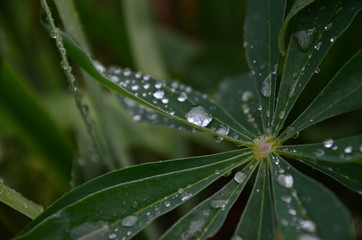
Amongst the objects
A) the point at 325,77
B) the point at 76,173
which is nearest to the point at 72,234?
the point at 76,173

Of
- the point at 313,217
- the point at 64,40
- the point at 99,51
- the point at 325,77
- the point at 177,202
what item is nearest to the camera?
the point at 313,217

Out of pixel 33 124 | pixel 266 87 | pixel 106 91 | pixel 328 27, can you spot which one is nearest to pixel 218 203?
pixel 266 87

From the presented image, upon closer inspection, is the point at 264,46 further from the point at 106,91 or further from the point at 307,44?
the point at 106,91

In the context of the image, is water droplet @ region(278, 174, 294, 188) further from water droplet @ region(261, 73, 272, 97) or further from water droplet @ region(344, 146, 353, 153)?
water droplet @ region(261, 73, 272, 97)

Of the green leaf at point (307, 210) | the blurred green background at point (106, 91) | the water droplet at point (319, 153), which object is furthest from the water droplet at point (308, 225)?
the blurred green background at point (106, 91)

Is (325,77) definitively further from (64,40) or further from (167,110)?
(64,40)

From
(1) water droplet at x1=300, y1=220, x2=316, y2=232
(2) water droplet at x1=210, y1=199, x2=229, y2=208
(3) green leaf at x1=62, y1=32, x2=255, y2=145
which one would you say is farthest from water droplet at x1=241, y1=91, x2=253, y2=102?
(1) water droplet at x1=300, y1=220, x2=316, y2=232

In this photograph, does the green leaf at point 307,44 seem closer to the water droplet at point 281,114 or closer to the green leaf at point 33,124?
the water droplet at point 281,114
